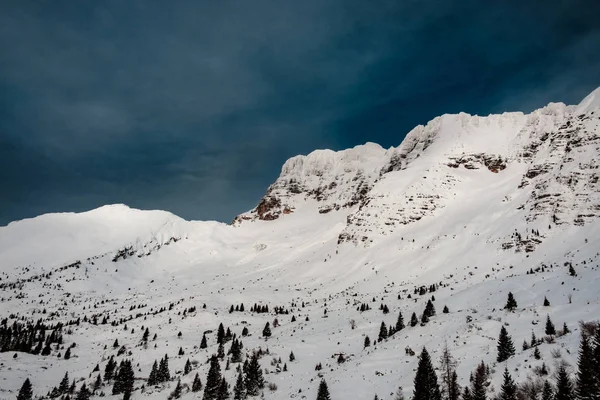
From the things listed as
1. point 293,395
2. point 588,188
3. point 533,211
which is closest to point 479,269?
point 533,211

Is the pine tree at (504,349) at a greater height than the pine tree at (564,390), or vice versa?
the pine tree at (504,349)

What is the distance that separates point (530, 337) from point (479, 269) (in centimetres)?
6006

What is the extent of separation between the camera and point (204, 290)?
147 m

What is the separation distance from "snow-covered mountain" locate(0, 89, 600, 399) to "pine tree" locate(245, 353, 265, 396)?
1.37 m

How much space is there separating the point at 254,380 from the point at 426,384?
2323cm

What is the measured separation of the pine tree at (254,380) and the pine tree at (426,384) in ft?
70.6

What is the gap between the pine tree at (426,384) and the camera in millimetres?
35062

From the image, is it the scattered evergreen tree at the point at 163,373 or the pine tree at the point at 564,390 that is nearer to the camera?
the pine tree at the point at 564,390

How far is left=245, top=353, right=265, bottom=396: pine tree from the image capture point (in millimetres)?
50281

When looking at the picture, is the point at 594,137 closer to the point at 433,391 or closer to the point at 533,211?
the point at 533,211

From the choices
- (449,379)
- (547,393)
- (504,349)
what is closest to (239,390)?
(449,379)

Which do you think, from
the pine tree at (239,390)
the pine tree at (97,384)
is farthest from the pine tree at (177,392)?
the pine tree at (97,384)

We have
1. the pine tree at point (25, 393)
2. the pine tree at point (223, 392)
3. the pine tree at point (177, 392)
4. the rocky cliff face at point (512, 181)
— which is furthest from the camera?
the rocky cliff face at point (512, 181)

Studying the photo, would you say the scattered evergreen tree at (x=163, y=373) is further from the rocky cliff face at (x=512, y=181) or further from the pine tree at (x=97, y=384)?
the rocky cliff face at (x=512, y=181)
